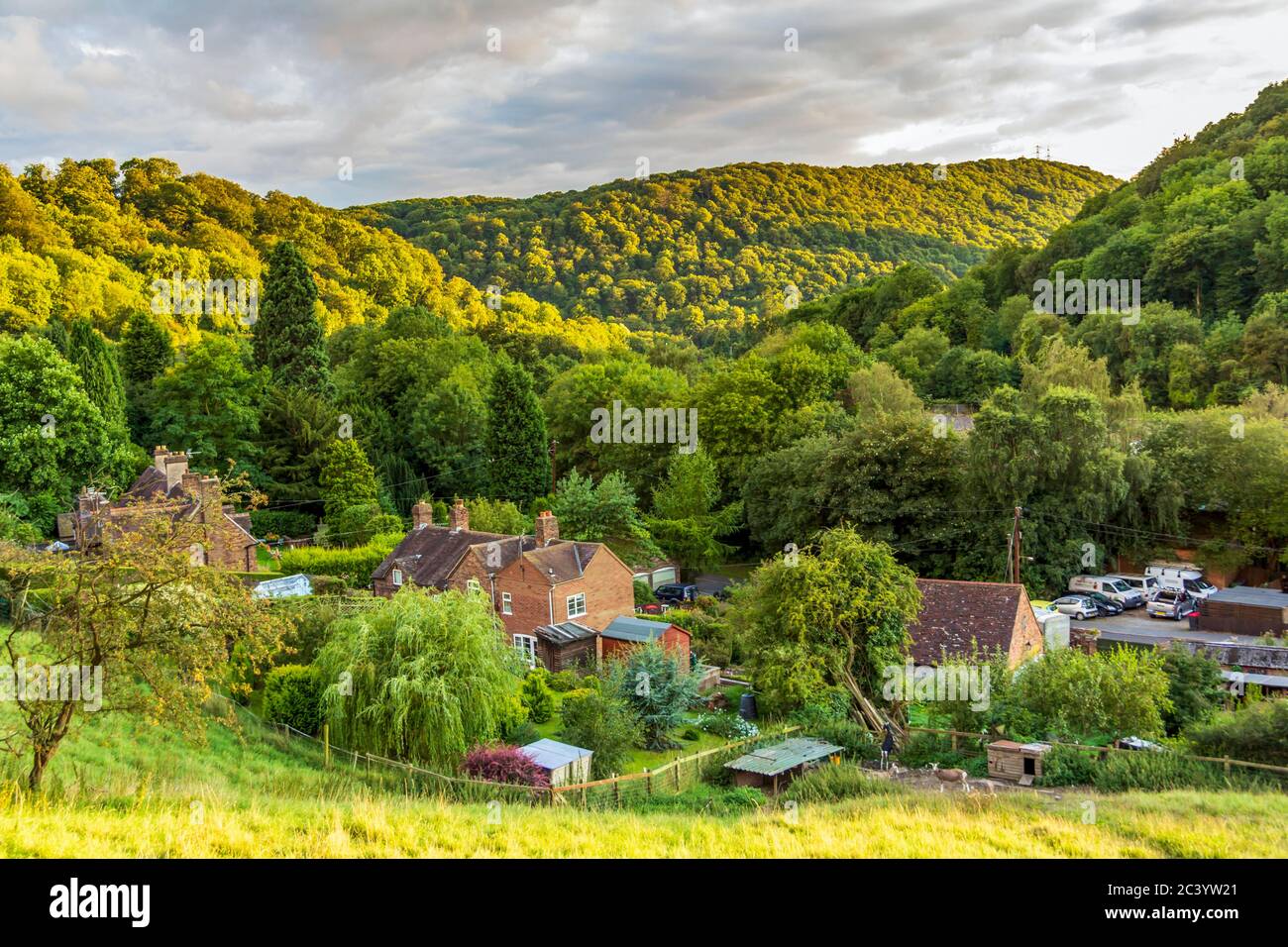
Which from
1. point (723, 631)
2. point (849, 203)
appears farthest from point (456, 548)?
point (849, 203)

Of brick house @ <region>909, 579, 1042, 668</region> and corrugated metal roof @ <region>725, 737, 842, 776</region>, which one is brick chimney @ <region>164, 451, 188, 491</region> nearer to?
corrugated metal roof @ <region>725, 737, 842, 776</region>

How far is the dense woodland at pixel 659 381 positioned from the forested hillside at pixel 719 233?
1562 millimetres

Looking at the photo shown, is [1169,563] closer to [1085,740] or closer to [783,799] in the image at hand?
[1085,740]

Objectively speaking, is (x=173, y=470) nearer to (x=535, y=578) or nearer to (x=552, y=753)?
(x=535, y=578)

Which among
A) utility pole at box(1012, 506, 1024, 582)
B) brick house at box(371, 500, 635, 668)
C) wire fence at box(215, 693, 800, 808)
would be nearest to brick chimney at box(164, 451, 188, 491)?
brick house at box(371, 500, 635, 668)

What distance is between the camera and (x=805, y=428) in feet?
184

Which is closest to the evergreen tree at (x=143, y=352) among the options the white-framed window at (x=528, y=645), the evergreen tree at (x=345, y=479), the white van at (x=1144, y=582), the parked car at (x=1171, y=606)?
the evergreen tree at (x=345, y=479)

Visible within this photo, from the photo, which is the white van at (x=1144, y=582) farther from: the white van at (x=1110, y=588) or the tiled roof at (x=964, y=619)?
the tiled roof at (x=964, y=619)

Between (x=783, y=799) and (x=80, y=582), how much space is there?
1381 cm

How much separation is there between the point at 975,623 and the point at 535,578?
54.4 ft

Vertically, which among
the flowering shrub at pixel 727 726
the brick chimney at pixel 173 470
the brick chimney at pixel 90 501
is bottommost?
the flowering shrub at pixel 727 726

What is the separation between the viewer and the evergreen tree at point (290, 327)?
61.6 metres

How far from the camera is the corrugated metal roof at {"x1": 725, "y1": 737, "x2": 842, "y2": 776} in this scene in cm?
2241
